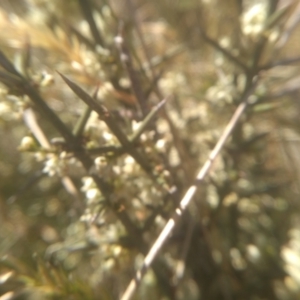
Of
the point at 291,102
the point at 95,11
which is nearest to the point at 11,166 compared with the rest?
the point at 95,11

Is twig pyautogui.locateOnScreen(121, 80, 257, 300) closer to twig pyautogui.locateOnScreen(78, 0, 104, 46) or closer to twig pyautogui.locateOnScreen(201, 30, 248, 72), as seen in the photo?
twig pyautogui.locateOnScreen(201, 30, 248, 72)

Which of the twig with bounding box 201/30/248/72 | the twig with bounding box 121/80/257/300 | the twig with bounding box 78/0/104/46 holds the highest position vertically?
the twig with bounding box 78/0/104/46

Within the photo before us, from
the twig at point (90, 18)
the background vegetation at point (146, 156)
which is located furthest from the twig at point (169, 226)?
the twig at point (90, 18)

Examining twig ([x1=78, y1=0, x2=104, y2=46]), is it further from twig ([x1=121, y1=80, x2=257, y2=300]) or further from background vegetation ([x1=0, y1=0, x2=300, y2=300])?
twig ([x1=121, y1=80, x2=257, y2=300])

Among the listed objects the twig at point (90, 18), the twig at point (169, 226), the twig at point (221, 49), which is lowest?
the twig at point (169, 226)

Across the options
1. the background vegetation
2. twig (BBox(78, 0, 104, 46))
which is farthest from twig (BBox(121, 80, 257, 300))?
twig (BBox(78, 0, 104, 46))

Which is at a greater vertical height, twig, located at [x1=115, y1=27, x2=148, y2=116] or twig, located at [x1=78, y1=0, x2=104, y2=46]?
twig, located at [x1=78, y1=0, x2=104, y2=46]

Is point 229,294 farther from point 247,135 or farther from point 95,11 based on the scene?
point 95,11

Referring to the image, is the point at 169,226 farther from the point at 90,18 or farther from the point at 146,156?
the point at 90,18

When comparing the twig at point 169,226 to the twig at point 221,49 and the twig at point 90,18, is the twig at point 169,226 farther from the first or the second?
the twig at point 90,18
